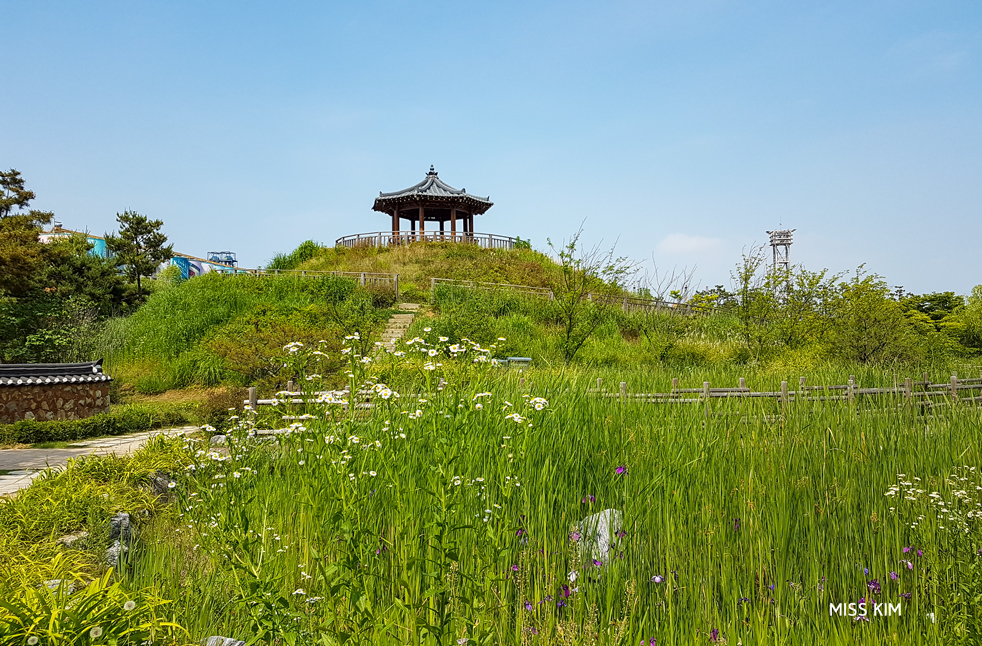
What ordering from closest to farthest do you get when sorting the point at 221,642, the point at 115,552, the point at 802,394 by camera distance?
the point at 221,642, the point at 115,552, the point at 802,394

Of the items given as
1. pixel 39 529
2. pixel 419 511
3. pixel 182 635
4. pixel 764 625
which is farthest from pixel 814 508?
pixel 39 529

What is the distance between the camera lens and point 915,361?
46.5ft

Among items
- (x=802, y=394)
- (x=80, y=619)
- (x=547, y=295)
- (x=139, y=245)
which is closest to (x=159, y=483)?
(x=80, y=619)

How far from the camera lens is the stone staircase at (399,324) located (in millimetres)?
17844

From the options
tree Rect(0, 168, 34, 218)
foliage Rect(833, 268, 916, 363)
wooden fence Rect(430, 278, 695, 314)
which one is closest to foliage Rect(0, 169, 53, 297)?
tree Rect(0, 168, 34, 218)

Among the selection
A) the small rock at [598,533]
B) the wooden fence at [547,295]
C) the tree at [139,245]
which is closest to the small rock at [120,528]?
the small rock at [598,533]

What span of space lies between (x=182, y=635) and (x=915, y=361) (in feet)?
55.8

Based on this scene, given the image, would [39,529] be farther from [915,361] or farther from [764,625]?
[915,361]

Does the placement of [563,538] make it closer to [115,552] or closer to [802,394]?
[115,552]

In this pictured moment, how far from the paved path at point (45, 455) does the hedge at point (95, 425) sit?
28cm

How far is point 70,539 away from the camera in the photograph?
354 centimetres

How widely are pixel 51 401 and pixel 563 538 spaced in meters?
12.1

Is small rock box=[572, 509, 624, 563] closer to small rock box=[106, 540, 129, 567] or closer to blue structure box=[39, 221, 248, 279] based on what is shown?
small rock box=[106, 540, 129, 567]

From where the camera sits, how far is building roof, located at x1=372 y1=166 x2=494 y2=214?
33.5 metres
